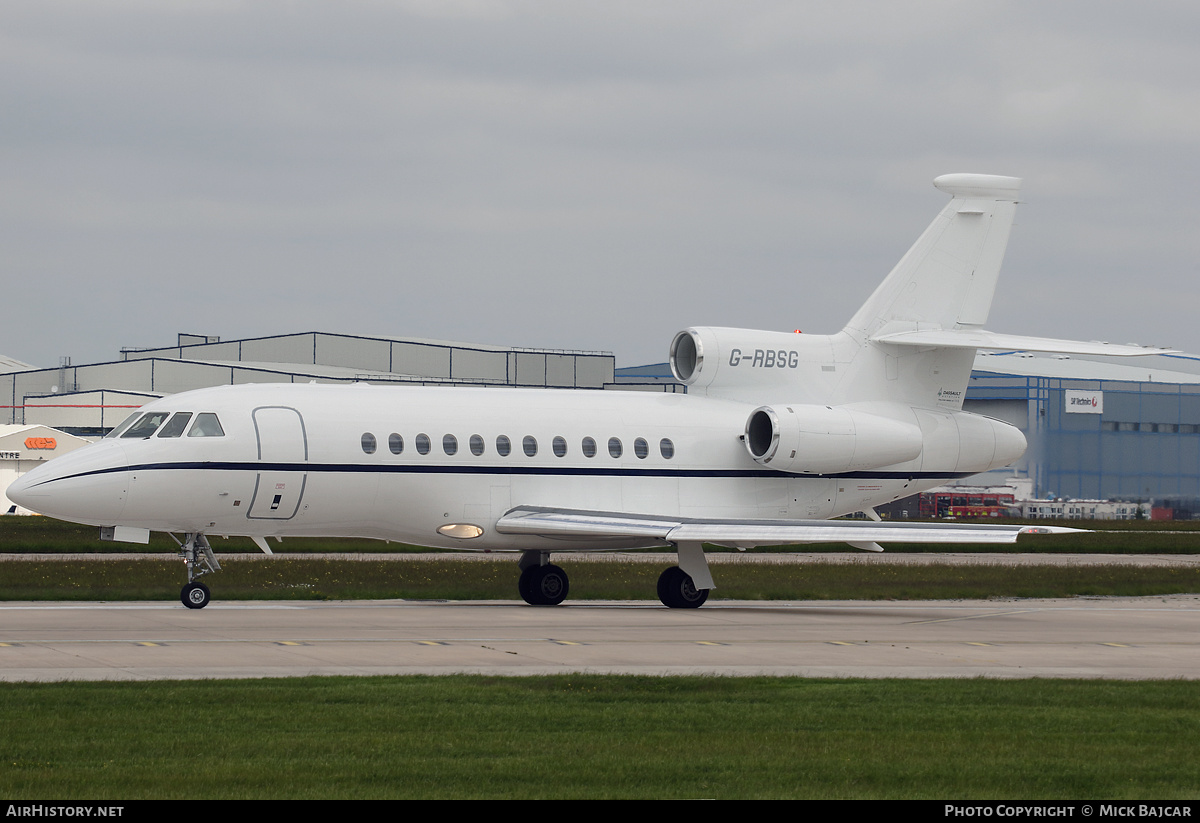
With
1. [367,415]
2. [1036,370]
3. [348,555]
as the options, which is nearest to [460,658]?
[367,415]

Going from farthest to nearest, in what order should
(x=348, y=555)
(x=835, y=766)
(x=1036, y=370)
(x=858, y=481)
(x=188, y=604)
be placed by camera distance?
1. (x=1036, y=370)
2. (x=348, y=555)
3. (x=858, y=481)
4. (x=188, y=604)
5. (x=835, y=766)

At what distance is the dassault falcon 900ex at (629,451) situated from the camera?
25.0 meters

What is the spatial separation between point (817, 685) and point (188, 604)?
12934 mm

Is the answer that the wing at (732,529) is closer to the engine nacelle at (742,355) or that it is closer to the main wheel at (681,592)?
the main wheel at (681,592)

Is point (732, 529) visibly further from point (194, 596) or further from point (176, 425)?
point (176, 425)

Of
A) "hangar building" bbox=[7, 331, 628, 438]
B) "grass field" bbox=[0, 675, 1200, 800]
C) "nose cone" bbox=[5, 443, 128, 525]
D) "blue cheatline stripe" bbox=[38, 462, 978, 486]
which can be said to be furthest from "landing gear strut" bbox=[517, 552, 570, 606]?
"hangar building" bbox=[7, 331, 628, 438]

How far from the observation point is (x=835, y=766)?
1108 centimetres

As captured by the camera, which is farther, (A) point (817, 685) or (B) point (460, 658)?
(B) point (460, 658)

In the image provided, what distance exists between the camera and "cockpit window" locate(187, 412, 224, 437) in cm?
2505

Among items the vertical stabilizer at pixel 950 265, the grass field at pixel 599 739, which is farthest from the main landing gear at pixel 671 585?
the grass field at pixel 599 739

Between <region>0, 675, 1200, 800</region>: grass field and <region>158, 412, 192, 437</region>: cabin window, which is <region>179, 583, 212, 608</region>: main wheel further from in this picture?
<region>0, 675, 1200, 800</region>: grass field

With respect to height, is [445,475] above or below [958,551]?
above

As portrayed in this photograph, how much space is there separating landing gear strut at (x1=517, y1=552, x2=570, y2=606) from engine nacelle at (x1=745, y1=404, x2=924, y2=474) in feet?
15.6

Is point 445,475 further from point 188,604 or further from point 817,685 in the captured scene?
point 817,685
